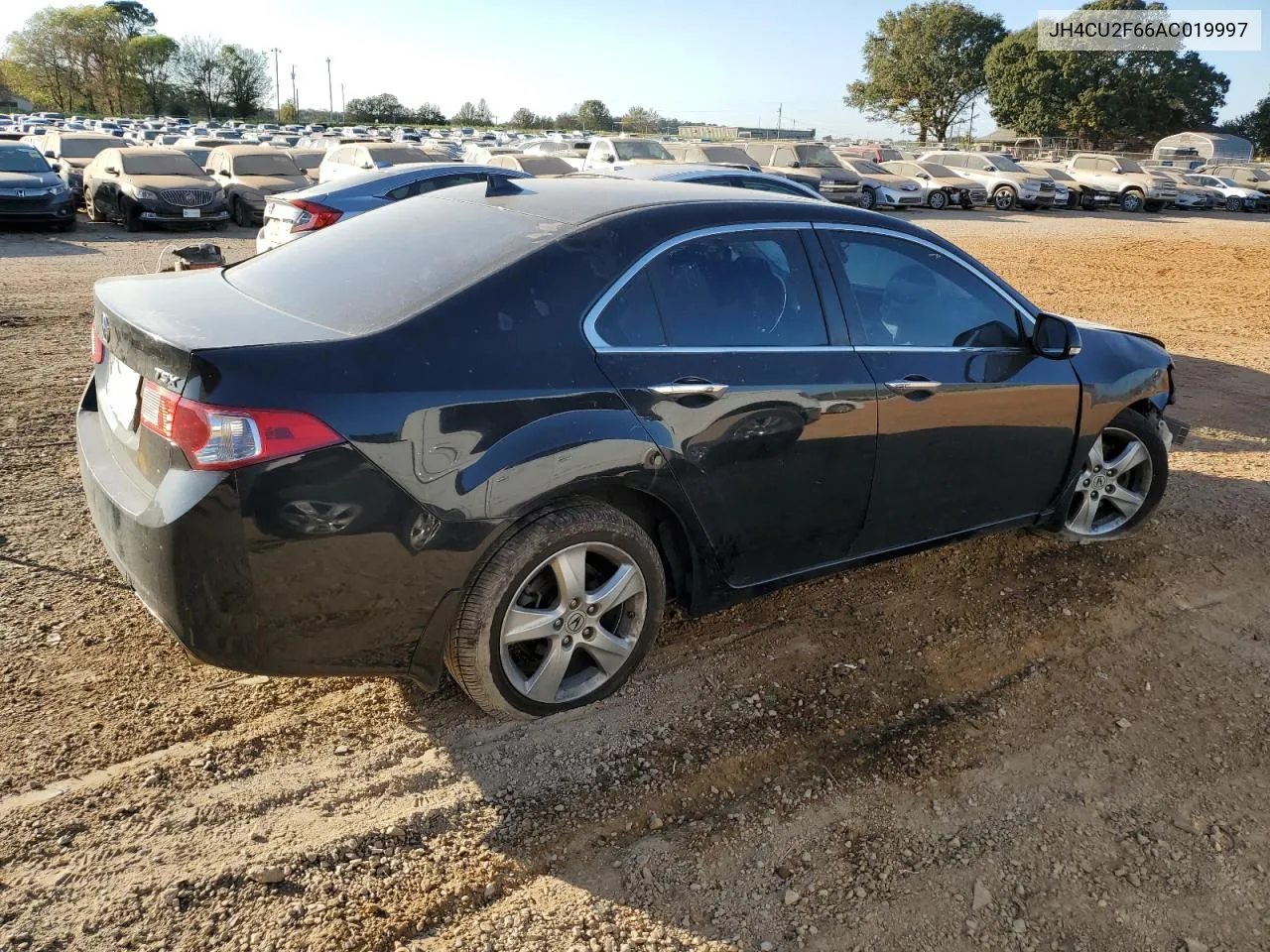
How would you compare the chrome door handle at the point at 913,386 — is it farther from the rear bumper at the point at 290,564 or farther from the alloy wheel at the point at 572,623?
the rear bumper at the point at 290,564

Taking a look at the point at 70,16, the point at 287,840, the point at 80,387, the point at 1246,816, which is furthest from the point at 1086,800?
the point at 70,16

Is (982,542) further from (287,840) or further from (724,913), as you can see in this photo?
(287,840)

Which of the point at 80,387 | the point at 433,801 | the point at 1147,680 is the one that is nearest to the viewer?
the point at 433,801

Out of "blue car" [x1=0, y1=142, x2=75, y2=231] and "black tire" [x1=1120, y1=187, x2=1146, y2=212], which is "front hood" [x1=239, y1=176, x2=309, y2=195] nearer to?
"blue car" [x1=0, y1=142, x2=75, y2=231]

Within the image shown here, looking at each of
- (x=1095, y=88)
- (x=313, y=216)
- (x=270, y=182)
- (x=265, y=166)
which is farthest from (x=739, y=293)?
(x=1095, y=88)

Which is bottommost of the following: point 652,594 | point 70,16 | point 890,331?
point 652,594

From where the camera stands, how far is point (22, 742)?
302 centimetres

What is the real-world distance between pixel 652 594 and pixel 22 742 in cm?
204

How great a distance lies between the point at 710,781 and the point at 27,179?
57.5ft

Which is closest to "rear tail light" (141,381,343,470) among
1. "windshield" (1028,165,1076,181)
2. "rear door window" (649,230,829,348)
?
"rear door window" (649,230,829,348)

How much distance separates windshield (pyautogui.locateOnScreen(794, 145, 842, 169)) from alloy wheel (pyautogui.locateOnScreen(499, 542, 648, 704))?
24312mm

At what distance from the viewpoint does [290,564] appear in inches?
103

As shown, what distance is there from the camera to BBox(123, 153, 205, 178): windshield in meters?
17.2

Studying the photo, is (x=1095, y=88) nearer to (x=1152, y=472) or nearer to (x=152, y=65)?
(x=1152, y=472)
